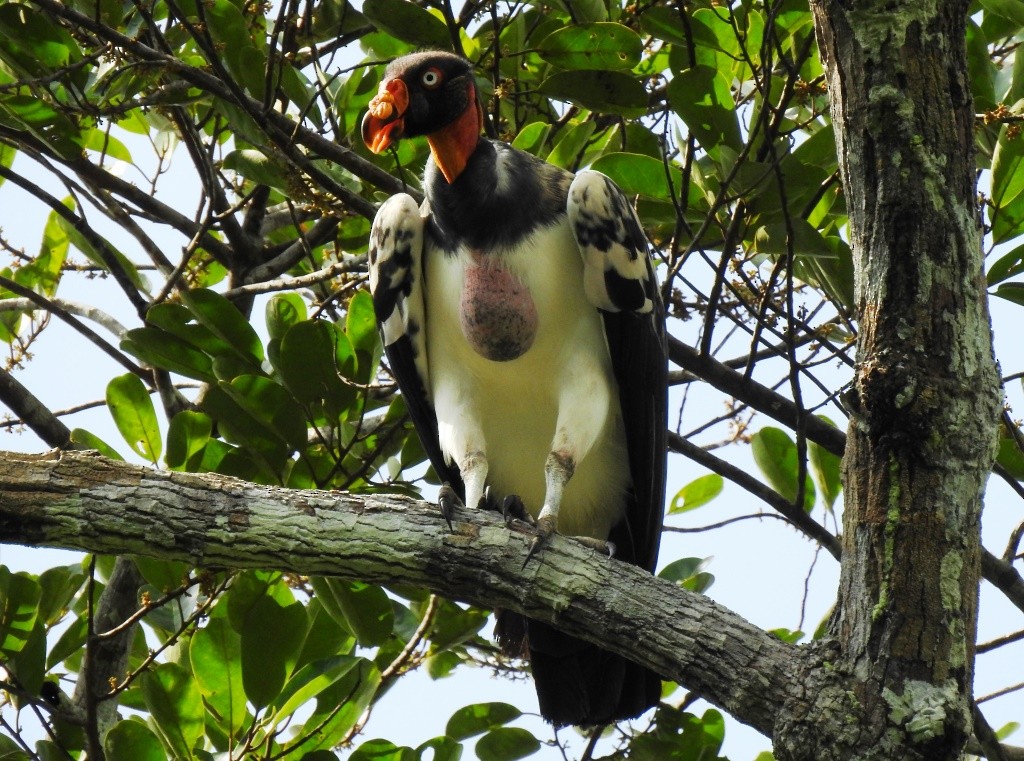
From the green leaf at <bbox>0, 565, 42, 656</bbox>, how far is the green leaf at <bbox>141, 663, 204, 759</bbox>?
57cm

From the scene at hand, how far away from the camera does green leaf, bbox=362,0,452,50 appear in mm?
4676

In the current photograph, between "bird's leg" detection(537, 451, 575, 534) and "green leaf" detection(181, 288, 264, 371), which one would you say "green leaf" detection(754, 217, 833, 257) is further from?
"green leaf" detection(181, 288, 264, 371)

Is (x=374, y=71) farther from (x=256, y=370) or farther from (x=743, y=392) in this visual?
(x=743, y=392)

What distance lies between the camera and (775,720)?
3.26 m

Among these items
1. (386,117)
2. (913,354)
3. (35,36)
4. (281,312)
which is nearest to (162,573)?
(281,312)

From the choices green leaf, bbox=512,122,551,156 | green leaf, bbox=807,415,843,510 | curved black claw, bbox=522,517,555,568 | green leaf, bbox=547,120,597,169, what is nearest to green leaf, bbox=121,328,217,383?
green leaf, bbox=512,122,551,156

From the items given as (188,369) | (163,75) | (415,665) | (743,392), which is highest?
(163,75)

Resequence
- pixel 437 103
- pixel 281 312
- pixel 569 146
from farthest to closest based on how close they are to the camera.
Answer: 1. pixel 569 146
2. pixel 281 312
3. pixel 437 103

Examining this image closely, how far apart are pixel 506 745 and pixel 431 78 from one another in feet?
9.00

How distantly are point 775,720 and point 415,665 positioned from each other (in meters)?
2.26

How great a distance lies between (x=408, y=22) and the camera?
15.7 feet

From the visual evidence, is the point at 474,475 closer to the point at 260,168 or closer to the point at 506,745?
the point at 506,745

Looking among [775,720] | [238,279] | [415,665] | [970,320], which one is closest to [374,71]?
[238,279]

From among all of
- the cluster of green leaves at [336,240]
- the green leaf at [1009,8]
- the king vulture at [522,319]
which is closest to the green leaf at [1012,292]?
the cluster of green leaves at [336,240]
